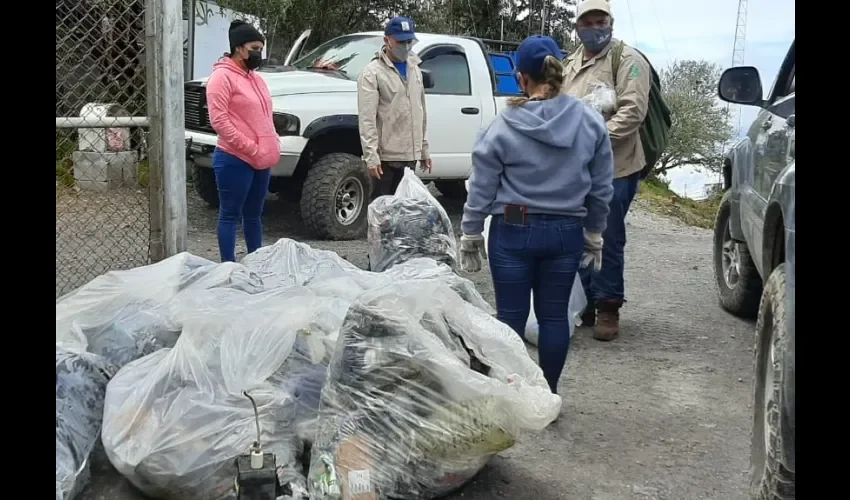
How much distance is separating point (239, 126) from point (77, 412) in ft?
Result: 8.21

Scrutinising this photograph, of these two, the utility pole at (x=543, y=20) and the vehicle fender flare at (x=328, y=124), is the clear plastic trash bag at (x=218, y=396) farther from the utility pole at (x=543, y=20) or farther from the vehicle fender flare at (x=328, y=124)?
the utility pole at (x=543, y=20)

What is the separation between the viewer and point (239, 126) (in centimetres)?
518

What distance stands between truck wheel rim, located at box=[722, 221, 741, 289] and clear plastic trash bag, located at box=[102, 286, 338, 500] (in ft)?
11.1

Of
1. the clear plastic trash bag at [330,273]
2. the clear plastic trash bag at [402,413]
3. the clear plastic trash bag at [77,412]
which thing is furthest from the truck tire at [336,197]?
the clear plastic trash bag at [402,413]

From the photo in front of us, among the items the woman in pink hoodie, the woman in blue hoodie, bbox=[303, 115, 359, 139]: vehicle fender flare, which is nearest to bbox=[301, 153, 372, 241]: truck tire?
bbox=[303, 115, 359, 139]: vehicle fender flare

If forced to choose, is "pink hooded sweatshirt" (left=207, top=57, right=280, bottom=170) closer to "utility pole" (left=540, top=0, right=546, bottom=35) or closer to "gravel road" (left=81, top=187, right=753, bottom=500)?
"gravel road" (left=81, top=187, right=753, bottom=500)

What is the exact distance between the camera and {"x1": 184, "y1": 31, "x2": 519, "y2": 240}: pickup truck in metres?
7.32

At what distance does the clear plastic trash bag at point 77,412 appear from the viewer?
2.88 m

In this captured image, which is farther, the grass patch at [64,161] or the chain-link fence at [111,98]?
the grass patch at [64,161]

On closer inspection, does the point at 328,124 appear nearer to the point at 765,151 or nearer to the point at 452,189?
the point at 452,189

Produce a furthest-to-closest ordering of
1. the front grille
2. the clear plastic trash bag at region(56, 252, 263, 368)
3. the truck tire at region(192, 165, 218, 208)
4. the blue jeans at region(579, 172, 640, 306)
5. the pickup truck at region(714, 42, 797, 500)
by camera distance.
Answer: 1. the truck tire at region(192, 165, 218, 208)
2. the front grille
3. the blue jeans at region(579, 172, 640, 306)
4. the clear plastic trash bag at region(56, 252, 263, 368)
5. the pickup truck at region(714, 42, 797, 500)

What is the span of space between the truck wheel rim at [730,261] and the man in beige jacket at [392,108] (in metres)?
2.37
